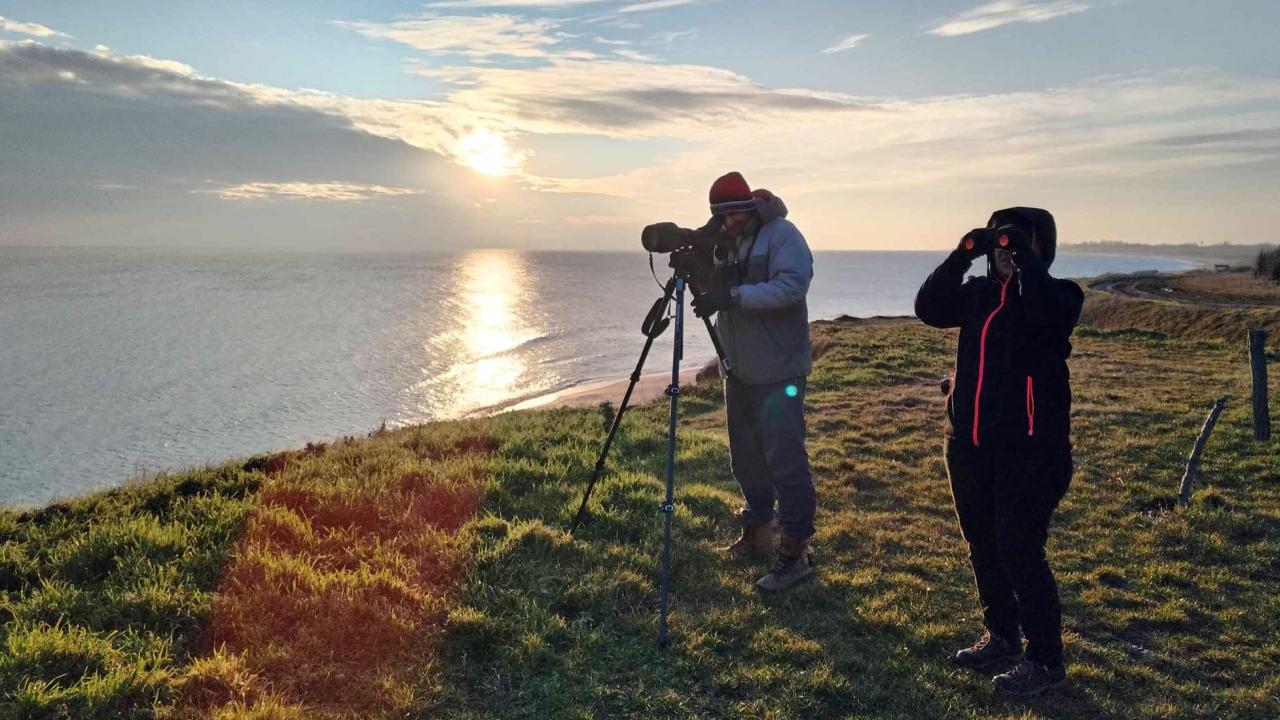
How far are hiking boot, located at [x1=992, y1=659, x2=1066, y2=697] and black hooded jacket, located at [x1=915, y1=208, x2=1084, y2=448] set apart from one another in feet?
4.56

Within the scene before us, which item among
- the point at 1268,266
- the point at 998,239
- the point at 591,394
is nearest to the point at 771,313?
the point at 998,239

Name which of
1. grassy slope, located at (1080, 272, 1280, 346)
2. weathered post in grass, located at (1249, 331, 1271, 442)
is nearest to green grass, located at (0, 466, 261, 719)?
weathered post in grass, located at (1249, 331, 1271, 442)

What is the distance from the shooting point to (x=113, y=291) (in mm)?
66938

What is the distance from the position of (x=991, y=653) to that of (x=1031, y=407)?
172 cm

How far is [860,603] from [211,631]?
4314mm

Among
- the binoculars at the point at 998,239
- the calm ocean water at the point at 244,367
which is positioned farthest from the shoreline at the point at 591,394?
the binoculars at the point at 998,239

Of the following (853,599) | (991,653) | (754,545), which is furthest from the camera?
(754,545)

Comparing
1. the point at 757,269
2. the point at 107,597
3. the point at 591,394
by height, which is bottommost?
the point at 591,394

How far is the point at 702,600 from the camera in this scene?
4875 millimetres

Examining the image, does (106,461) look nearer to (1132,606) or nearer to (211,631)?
(211,631)

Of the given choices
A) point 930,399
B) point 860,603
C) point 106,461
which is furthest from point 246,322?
point 860,603

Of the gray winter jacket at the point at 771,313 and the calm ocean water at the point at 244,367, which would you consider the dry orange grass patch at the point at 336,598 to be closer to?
the gray winter jacket at the point at 771,313

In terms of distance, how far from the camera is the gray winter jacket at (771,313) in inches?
183

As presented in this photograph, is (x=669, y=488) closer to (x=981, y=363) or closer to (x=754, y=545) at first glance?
(x=754, y=545)
